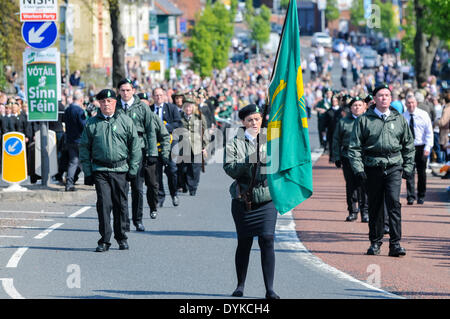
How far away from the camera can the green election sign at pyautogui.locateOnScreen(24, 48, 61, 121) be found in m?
19.7

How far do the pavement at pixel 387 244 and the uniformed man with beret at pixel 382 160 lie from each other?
35 cm

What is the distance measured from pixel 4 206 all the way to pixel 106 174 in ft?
18.1

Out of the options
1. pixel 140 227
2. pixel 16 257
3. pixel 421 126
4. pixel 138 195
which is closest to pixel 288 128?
pixel 16 257

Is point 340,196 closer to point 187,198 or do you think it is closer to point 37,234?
point 187,198

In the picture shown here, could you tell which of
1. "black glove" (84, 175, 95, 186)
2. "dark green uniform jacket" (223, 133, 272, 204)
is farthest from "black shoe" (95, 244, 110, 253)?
"dark green uniform jacket" (223, 133, 272, 204)

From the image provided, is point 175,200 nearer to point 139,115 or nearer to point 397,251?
point 139,115

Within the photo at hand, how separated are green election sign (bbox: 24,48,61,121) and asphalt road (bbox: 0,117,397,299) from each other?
9.14 feet

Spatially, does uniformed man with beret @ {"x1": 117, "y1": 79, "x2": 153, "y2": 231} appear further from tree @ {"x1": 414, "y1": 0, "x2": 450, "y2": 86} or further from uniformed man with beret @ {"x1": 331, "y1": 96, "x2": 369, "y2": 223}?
tree @ {"x1": 414, "y1": 0, "x2": 450, "y2": 86}

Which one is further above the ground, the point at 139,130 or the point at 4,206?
the point at 139,130

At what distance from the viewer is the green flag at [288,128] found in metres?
9.47

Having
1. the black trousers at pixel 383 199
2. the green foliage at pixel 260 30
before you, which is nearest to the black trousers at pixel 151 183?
the black trousers at pixel 383 199

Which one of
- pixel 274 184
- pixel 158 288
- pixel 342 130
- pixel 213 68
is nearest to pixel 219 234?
pixel 342 130

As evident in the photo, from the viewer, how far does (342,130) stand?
16.1 metres

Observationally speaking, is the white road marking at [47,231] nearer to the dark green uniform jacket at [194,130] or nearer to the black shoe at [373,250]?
the dark green uniform jacket at [194,130]
